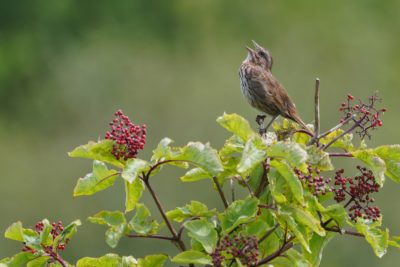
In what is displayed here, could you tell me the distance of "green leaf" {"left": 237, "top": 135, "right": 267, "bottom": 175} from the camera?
3483mm

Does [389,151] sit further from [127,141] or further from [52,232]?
[52,232]

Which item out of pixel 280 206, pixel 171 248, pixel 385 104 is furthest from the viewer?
pixel 385 104

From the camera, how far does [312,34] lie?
3406cm

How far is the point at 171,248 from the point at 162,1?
2403 cm

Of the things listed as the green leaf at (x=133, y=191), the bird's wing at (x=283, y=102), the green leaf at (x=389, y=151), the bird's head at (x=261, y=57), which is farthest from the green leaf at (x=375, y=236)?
the bird's head at (x=261, y=57)

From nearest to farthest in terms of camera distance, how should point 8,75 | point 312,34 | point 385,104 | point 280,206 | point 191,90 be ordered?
point 280,206 < point 191,90 < point 385,104 < point 312,34 < point 8,75

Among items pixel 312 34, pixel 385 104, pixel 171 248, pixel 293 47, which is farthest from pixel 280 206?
pixel 312 34

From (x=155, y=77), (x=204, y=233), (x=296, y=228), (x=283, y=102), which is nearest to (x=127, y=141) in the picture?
(x=204, y=233)

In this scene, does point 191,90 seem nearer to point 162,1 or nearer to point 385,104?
point 385,104

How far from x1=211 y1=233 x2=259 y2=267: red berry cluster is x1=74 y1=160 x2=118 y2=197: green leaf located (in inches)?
16.3

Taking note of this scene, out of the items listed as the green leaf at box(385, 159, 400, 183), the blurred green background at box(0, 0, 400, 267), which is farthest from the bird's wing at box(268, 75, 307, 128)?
the blurred green background at box(0, 0, 400, 267)

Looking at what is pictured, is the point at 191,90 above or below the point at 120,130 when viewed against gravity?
above

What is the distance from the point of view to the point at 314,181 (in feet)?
12.4

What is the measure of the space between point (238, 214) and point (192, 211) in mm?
216
